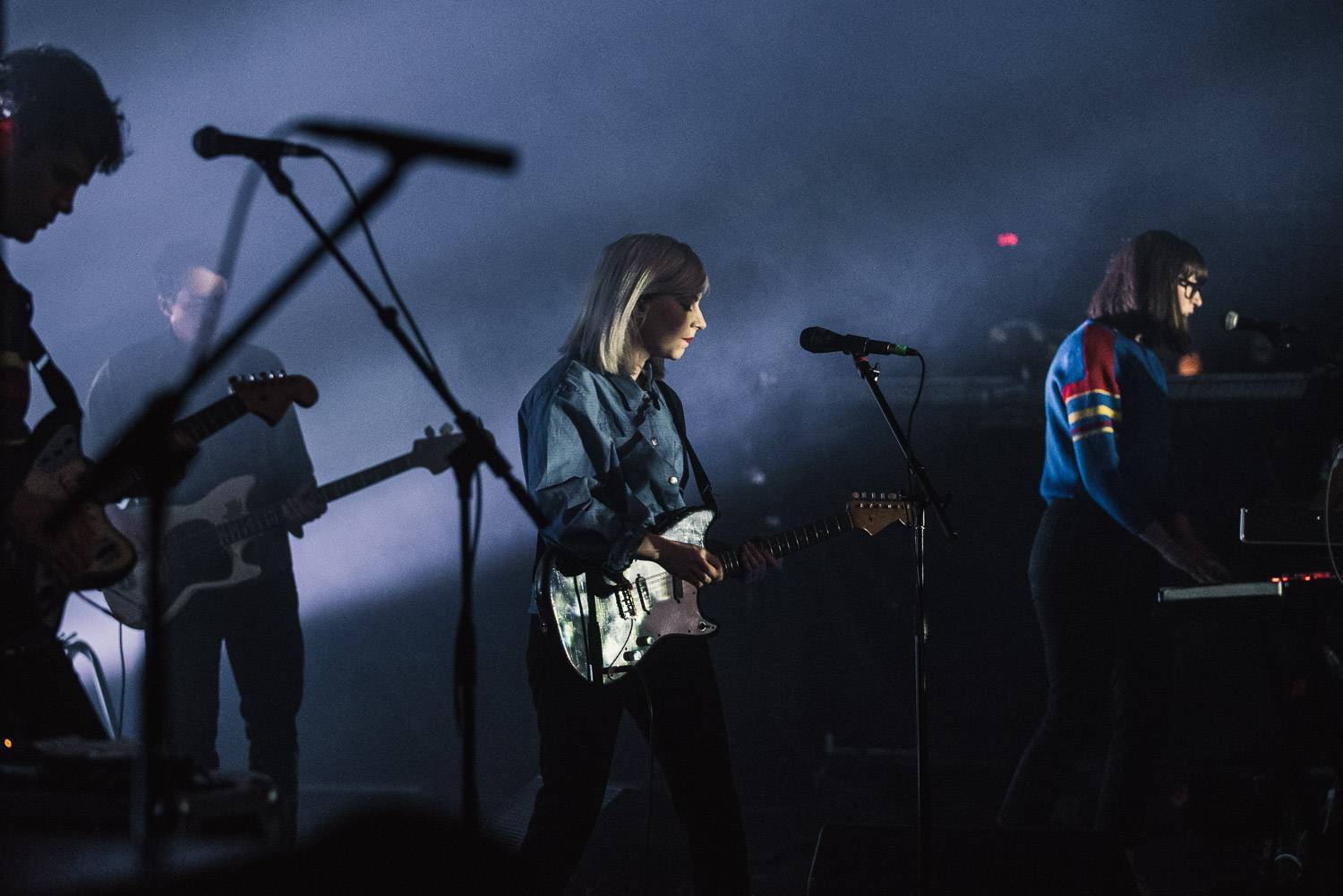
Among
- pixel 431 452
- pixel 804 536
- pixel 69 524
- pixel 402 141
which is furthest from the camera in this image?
pixel 431 452

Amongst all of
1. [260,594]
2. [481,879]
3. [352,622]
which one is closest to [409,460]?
[260,594]

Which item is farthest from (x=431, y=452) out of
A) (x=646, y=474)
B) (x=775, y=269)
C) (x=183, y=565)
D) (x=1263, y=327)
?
(x=1263, y=327)

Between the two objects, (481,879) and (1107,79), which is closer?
(481,879)

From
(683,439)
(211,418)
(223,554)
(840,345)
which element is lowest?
(223,554)

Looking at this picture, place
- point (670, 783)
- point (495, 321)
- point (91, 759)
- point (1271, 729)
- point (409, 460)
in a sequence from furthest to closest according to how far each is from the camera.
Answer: point (495, 321), point (1271, 729), point (409, 460), point (670, 783), point (91, 759)

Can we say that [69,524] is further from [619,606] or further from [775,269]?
[775,269]

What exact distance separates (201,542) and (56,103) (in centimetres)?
210

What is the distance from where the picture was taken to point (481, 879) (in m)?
1.37

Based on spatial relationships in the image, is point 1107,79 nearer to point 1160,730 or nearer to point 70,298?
point 1160,730

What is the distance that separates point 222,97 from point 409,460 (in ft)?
6.82

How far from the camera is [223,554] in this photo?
14.9 ft

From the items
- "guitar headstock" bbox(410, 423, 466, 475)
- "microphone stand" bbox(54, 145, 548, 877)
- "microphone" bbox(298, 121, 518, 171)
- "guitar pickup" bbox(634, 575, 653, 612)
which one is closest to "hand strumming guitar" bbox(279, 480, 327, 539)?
"guitar headstock" bbox(410, 423, 466, 475)

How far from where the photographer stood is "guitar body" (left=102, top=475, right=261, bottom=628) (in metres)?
4.48

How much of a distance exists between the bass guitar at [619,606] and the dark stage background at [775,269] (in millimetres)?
2393
